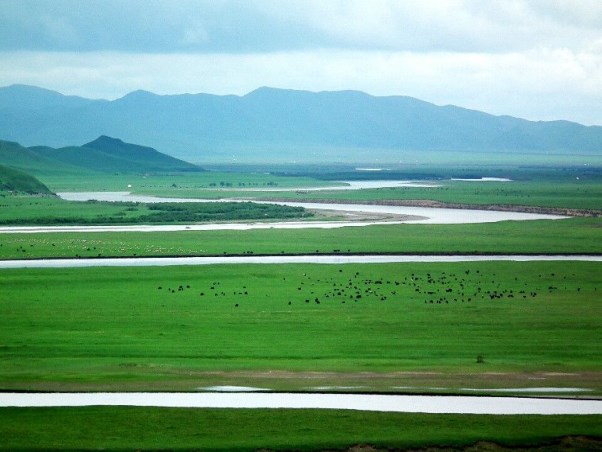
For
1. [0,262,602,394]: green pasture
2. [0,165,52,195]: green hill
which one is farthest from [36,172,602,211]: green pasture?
[0,262,602,394]: green pasture

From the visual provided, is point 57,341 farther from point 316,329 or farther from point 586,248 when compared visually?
point 586,248

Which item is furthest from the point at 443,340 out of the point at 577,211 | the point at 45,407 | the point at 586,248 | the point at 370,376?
the point at 577,211

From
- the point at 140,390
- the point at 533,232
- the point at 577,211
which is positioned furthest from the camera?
the point at 577,211

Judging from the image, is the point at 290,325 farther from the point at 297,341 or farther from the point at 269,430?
the point at 269,430

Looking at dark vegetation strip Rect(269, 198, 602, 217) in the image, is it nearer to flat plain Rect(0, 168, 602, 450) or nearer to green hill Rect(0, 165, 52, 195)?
green hill Rect(0, 165, 52, 195)

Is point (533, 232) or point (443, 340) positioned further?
point (533, 232)

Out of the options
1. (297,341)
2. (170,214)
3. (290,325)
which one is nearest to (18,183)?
(170,214)
